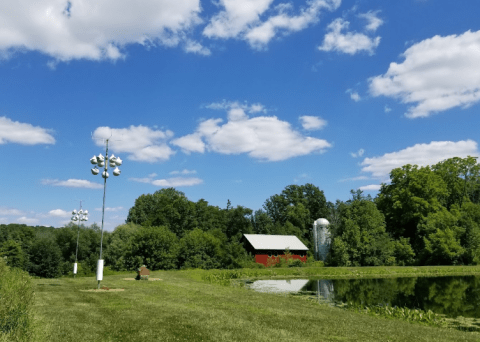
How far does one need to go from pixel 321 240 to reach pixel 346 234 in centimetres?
1331

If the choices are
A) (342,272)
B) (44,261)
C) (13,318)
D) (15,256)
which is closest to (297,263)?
(342,272)

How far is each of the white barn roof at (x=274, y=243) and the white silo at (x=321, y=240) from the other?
6.12 m

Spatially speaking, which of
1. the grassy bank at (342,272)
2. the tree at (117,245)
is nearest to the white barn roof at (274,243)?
the grassy bank at (342,272)

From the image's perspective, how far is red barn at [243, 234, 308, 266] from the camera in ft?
184

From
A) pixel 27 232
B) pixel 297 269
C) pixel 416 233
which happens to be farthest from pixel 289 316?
pixel 27 232

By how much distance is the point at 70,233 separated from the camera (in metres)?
66.9

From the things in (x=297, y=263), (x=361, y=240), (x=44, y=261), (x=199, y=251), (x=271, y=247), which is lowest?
(x=297, y=263)

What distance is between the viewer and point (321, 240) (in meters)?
65.6

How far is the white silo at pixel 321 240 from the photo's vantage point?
2519 inches

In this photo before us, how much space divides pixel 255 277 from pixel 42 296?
2594cm

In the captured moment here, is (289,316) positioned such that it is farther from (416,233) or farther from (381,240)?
(416,233)

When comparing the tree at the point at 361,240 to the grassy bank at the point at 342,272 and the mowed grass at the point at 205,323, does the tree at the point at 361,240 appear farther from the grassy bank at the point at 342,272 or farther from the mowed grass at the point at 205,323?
the mowed grass at the point at 205,323

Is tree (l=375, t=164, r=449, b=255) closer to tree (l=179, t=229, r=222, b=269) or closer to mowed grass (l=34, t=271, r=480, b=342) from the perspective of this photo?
tree (l=179, t=229, r=222, b=269)

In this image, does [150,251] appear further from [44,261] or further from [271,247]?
[271,247]
